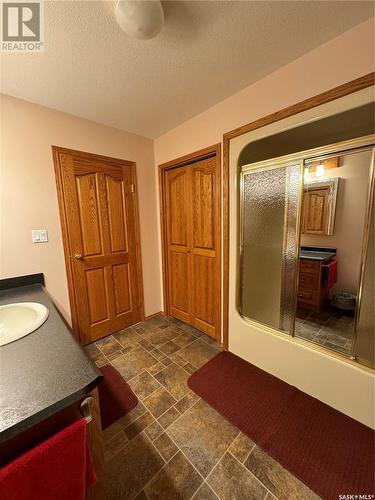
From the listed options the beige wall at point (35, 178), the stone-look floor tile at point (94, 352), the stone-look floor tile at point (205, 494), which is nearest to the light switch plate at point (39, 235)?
the beige wall at point (35, 178)

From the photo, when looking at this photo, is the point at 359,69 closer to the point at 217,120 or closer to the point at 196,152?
the point at 217,120

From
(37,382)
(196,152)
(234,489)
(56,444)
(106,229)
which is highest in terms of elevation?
(196,152)

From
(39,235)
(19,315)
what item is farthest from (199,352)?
(39,235)

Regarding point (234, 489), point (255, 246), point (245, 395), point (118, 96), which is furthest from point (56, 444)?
point (118, 96)

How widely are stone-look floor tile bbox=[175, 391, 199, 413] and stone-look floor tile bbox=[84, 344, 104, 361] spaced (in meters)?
0.98

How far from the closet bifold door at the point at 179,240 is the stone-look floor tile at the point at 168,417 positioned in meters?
1.11

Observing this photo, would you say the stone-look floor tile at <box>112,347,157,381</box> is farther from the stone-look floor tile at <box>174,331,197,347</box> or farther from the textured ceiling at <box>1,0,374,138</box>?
the textured ceiling at <box>1,0,374,138</box>

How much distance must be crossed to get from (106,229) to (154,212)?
681mm

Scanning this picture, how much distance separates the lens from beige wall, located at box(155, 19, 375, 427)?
1162 millimetres

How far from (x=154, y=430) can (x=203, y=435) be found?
0.32 metres

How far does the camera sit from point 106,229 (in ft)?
7.32

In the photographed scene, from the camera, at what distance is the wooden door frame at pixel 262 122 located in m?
1.14

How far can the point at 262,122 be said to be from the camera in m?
1.52

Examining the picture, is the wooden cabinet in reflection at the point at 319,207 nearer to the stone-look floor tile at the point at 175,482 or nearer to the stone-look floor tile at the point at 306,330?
the stone-look floor tile at the point at 306,330
